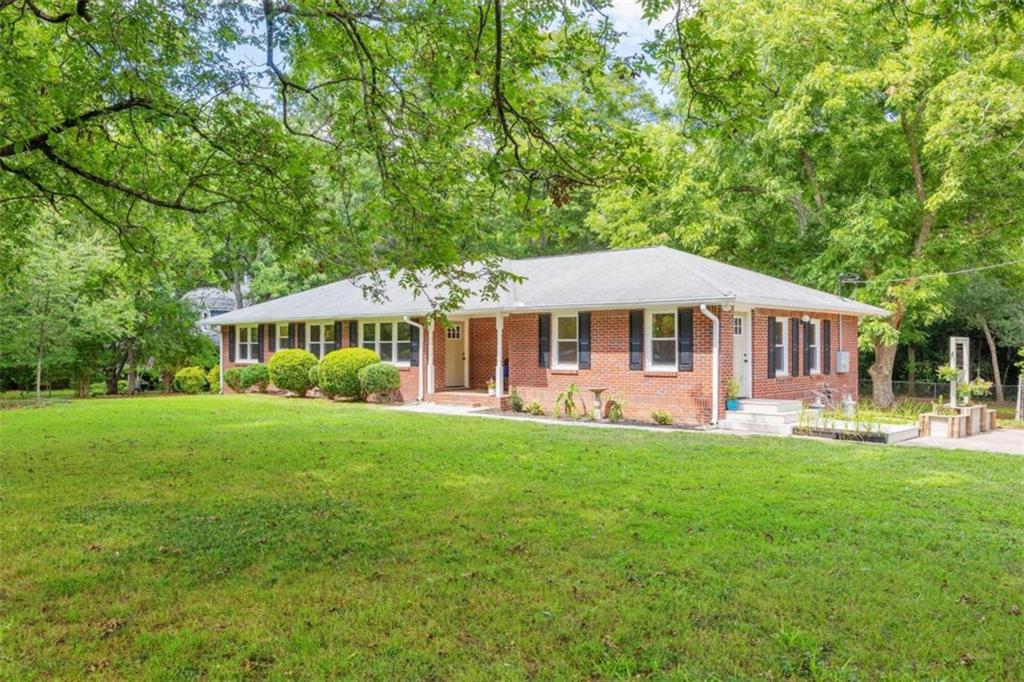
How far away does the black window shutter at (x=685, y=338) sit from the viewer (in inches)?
570

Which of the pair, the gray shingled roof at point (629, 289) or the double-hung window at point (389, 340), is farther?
the double-hung window at point (389, 340)

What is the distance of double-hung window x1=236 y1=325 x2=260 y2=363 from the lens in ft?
81.4

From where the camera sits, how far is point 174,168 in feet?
25.0

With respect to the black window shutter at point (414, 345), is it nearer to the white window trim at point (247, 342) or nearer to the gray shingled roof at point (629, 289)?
the gray shingled roof at point (629, 289)

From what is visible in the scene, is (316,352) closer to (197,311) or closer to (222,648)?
(197,311)

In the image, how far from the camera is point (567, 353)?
1672 cm

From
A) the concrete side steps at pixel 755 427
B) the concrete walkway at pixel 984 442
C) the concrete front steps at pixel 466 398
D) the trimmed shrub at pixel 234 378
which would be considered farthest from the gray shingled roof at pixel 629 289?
the concrete walkway at pixel 984 442

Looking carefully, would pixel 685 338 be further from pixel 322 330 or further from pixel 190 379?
pixel 190 379

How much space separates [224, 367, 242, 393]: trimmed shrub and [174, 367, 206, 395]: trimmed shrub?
6.67ft

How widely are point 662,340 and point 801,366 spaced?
14.0 feet

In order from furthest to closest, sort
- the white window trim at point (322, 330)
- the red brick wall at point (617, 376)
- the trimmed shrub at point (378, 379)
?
the white window trim at point (322, 330) → the trimmed shrub at point (378, 379) → the red brick wall at point (617, 376)

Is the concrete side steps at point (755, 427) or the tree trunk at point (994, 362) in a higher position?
the tree trunk at point (994, 362)

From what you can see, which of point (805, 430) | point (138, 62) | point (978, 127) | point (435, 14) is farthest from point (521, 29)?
point (978, 127)

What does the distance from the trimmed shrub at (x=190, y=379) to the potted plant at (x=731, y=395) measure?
19.2 m
